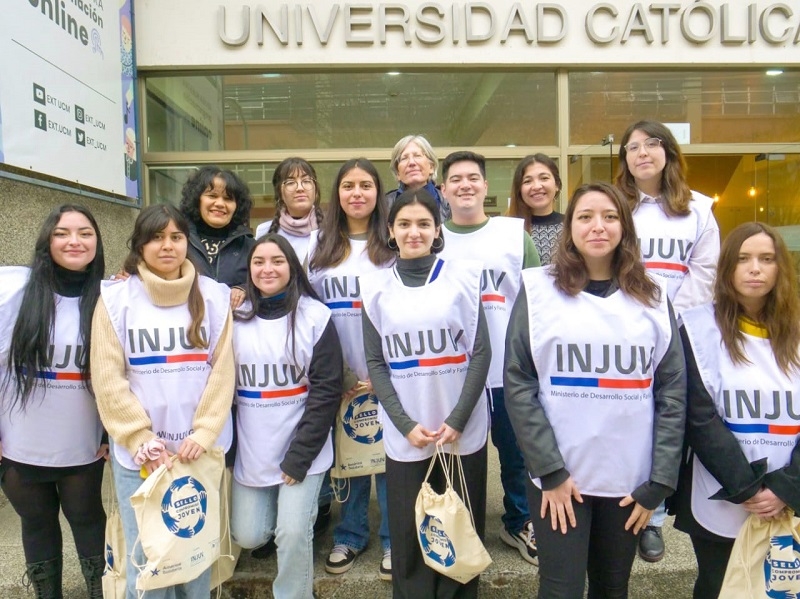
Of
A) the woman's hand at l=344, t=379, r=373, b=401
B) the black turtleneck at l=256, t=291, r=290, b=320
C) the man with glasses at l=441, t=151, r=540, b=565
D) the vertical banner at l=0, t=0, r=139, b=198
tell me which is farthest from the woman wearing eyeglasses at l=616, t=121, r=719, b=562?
the vertical banner at l=0, t=0, r=139, b=198

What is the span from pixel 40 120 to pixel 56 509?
2.72 meters

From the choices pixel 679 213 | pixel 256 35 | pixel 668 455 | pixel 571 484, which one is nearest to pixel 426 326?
pixel 571 484

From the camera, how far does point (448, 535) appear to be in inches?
88.8

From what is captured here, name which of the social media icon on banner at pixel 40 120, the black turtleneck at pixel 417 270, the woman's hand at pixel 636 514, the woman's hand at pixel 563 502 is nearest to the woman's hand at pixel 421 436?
the woman's hand at pixel 563 502

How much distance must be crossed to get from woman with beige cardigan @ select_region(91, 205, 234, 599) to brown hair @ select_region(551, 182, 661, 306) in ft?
4.74

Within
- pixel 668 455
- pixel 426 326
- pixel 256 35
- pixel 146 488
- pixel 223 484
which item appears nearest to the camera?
pixel 668 455

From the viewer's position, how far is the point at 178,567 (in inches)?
88.4

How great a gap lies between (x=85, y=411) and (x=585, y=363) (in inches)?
82.4

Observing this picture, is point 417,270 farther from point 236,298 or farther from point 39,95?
point 39,95

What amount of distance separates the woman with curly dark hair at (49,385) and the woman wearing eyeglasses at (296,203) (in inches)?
40.9

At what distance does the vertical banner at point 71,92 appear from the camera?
370cm

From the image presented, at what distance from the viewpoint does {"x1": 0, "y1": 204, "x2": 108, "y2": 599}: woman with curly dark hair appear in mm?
2412

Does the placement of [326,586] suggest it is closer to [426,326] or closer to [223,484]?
[223,484]

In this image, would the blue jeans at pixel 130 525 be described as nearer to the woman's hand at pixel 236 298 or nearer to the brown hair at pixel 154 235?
the brown hair at pixel 154 235
